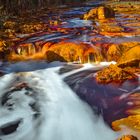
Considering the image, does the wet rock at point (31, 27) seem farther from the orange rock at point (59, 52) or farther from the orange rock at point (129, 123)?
the orange rock at point (129, 123)

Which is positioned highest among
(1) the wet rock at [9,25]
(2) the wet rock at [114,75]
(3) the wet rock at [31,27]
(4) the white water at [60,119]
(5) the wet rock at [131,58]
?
(1) the wet rock at [9,25]

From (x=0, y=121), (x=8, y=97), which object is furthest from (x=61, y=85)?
(x=0, y=121)

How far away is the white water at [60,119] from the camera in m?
8.80

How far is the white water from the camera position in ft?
28.9

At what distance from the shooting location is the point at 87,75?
12.9 metres

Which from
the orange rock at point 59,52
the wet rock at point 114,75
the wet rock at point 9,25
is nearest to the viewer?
the wet rock at point 114,75

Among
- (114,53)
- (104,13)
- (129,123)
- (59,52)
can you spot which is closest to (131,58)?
(114,53)

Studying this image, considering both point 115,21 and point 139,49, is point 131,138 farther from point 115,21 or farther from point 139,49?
point 115,21

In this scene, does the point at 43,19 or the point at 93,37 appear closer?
the point at 93,37

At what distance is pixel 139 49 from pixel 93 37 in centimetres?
343

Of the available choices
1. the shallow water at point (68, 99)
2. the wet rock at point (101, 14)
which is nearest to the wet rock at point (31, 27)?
the shallow water at point (68, 99)

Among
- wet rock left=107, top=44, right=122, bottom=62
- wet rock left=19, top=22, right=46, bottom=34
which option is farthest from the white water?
wet rock left=19, top=22, right=46, bottom=34

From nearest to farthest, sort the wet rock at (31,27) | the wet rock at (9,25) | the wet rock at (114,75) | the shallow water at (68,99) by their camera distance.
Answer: the shallow water at (68,99) → the wet rock at (114,75) → the wet rock at (31,27) → the wet rock at (9,25)

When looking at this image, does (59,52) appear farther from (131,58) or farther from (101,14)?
(101,14)
